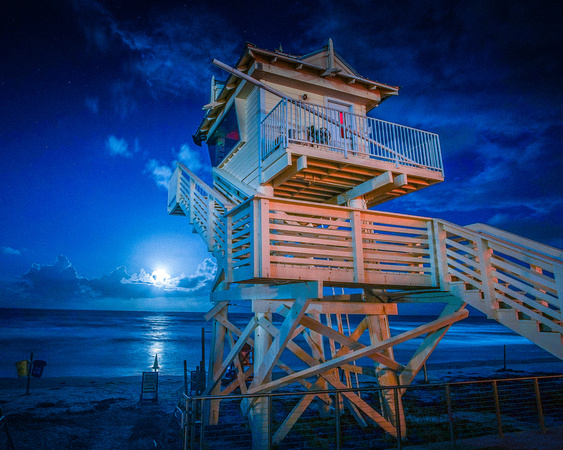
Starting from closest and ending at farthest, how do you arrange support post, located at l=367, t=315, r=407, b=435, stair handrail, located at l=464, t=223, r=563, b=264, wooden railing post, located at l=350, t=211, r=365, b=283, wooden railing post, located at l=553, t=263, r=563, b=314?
wooden railing post, located at l=553, t=263, r=563, b=314
stair handrail, located at l=464, t=223, r=563, b=264
wooden railing post, located at l=350, t=211, r=365, b=283
support post, located at l=367, t=315, r=407, b=435

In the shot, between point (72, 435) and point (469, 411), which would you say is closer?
point (72, 435)

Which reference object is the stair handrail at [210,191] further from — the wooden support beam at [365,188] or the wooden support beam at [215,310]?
the wooden support beam at [365,188]

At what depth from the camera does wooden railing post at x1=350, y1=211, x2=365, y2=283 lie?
7.30 m

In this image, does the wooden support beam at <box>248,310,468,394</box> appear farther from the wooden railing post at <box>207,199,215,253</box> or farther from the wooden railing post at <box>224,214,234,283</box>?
the wooden railing post at <box>207,199,215,253</box>

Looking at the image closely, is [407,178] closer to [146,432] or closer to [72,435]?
[146,432]

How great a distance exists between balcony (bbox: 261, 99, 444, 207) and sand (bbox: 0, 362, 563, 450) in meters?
6.74

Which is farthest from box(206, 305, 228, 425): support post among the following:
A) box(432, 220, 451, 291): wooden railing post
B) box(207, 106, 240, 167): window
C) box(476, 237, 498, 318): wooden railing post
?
box(476, 237, 498, 318): wooden railing post

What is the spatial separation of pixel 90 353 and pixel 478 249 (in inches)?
1501

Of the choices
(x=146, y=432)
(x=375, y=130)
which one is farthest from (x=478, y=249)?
(x=146, y=432)

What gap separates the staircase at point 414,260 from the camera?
20.0ft

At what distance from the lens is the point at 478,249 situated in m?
7.07

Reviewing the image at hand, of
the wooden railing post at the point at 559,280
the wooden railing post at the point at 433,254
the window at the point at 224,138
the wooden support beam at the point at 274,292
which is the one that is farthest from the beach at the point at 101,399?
the window at the point at 224,138

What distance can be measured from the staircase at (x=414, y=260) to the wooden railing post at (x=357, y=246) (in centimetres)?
2

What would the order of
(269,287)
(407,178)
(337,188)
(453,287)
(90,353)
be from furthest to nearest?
(90,353)
(337,188)
(407,178)
(269,287)
(453,287)
